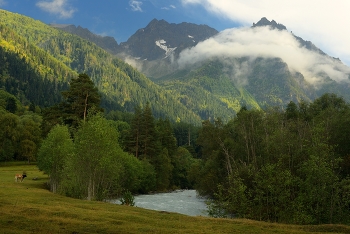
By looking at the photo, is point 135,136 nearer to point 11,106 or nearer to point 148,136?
point 148,136

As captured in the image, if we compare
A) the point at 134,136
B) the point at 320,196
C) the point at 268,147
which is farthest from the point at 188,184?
the point at 320,196

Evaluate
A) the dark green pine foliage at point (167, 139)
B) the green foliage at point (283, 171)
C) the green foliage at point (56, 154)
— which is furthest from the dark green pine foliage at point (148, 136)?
the green foliage at point (56, 154)

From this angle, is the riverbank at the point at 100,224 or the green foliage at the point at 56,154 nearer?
the riverbank at the point at 100,224

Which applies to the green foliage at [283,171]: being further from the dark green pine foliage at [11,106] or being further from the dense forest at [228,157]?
the dark green pine foliage at [11,106]

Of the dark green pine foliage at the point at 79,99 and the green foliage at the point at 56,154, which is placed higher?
the dark green pine foliage at the point at 79,99

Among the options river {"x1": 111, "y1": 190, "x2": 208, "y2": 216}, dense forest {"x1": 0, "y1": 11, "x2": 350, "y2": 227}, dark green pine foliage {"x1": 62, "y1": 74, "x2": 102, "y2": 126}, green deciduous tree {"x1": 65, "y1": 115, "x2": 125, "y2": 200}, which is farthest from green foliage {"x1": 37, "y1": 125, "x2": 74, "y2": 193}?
dark green pine foliage {"x1": 62, "y1": 74, "x2": 102, "y2": 126}

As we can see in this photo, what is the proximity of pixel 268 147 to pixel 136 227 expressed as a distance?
146 feet

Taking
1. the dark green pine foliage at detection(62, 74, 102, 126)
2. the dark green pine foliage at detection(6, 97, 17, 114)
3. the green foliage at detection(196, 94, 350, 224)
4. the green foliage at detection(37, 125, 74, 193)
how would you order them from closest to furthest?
the green foliage at detection(196, 94, 350, 224)
the green foliage at detection(37, 125, 74, 193)
the dark green pine foliage at detection(62, 74, 102, 126)
the dark green pine foliage at detection(6, 97, 17, 114)

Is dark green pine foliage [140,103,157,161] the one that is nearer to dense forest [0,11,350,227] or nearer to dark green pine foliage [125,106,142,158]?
dense forest [0,11,350,227]

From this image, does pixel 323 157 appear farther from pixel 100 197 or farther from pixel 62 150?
pixel 62 150

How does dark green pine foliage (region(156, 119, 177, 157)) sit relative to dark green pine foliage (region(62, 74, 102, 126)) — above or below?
below

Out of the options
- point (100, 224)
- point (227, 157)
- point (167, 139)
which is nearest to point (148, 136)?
point (167, 139)

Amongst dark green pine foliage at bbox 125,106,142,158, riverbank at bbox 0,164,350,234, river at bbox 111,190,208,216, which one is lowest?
river at bbox 111,190,208,216

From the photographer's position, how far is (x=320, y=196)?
4353 centimetres
